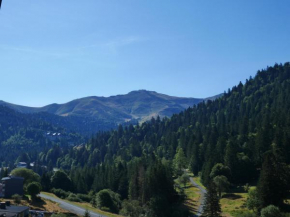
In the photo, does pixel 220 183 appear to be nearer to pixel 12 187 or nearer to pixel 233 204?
pixel 233 204

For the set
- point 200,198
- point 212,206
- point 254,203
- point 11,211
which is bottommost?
point 200,198

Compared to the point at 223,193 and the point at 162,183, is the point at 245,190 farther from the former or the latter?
the point at 162,183

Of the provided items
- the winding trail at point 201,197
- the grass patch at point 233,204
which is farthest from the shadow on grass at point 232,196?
the winding trail at point 201,197

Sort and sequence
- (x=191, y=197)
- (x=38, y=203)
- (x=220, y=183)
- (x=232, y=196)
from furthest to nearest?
1. (x=191, y=197)
2. (x=220, y=183)
3. (x=232, y=196)
4. (x=38, y=203)

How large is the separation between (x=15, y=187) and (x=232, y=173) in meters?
64.8

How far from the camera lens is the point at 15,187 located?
283 feet

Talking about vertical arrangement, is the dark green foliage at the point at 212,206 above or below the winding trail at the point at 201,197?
above

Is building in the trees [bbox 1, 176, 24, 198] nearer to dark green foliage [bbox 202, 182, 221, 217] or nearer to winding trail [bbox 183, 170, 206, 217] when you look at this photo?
winding trail [bbox 183, 170, 206, 217]

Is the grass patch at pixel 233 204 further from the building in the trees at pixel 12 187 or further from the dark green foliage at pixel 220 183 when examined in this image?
the building in the trees at pixel 12 187

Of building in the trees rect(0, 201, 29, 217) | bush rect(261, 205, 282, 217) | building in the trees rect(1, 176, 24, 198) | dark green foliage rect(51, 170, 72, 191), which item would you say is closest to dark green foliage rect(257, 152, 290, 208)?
bush rect(261, 205, 282, 217)

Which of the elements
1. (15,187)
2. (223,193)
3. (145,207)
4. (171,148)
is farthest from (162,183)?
(171,148)

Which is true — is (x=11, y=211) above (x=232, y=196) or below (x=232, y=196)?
below

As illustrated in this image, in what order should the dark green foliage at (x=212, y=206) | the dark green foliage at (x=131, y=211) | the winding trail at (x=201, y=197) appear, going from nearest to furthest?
the dark green foliage at (x=212, y=206), the winding trail at (x=201, y=197), the dark green foliage at (x=131, y=211)

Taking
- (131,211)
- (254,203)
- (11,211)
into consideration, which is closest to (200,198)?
(131,211)
